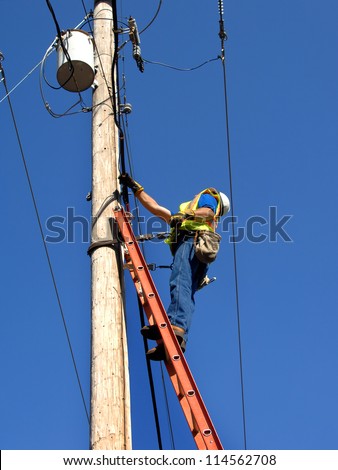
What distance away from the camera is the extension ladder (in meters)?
4.81

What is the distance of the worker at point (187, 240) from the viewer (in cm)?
586

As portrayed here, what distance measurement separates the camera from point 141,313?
6012 millimetres

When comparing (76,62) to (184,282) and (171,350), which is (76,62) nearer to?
(184,282)

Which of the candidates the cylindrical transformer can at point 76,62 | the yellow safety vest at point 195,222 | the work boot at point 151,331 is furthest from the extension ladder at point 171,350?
the cylindrical transformer can at point 76,62

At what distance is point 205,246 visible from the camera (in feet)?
20.4

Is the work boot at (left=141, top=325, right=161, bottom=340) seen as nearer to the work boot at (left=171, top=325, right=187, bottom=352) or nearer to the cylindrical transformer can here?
the work boot at (left=171, top=325, right=187, bottom=352)

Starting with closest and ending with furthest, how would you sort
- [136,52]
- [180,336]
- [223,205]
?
[180,336]
[223,205]
[136,52]

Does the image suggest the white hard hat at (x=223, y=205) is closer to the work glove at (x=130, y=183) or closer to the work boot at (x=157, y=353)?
the work glove at (x=130, y=183)

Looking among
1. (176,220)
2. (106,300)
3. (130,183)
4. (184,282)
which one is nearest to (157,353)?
(106,300)

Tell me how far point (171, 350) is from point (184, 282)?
2.65 ft

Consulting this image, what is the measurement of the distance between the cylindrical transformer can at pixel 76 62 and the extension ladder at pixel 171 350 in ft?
5.04

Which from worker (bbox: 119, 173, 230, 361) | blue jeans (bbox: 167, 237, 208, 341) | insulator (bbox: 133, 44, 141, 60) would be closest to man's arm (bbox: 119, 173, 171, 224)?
worker (bbox: 119, 173, 230, 361)
